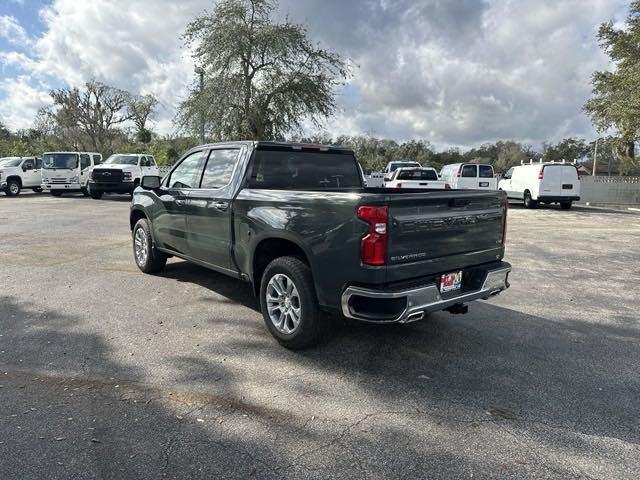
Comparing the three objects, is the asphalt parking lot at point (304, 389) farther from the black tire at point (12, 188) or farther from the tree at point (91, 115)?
the tree at point (91, 115)

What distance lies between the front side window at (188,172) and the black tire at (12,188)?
72.5ft

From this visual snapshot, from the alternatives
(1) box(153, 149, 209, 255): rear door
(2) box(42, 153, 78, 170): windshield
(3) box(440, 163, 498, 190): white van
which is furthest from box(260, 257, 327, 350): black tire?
(2) box(42, 153, 78, 170): windshield

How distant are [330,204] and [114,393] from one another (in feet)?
7.01

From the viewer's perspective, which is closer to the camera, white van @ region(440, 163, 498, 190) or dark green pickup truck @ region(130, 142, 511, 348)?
dark green pickup truck @ region(130, 142, 511, 348)

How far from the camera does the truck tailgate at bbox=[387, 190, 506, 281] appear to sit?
359 cm

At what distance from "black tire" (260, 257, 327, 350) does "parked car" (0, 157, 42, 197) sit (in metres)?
24.7

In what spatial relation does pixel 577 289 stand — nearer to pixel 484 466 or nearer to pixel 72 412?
pixel 484 466

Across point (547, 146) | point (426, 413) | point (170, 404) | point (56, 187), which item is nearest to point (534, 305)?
point (426, 413)

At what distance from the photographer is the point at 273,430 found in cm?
305

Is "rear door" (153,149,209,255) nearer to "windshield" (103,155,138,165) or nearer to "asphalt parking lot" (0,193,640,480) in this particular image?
"asphalt parking lot" (0,193,640,480)

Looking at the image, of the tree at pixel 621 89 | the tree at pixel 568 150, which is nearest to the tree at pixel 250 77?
the tree at pixel 621 89

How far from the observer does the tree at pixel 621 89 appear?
19922 millimetres

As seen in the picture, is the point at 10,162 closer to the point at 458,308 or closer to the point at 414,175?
the point at 414,175

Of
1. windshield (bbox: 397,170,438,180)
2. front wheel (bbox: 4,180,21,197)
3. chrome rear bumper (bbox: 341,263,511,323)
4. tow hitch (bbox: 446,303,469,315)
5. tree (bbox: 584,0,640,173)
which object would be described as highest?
tree (bbox: 584,0,640,173)
